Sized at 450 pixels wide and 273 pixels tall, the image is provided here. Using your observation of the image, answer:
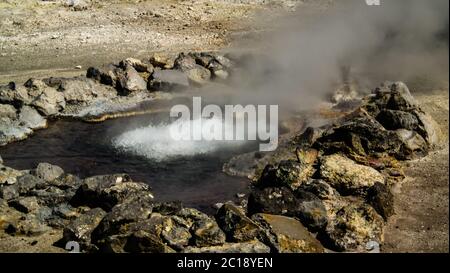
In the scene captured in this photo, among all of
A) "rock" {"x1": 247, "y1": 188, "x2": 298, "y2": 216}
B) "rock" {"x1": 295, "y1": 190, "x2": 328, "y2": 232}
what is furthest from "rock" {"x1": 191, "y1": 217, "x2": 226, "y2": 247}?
"rock" {"x1": 295, "y1": 190, "x2": 328, "y2": 232}

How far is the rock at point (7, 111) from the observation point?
1464cm

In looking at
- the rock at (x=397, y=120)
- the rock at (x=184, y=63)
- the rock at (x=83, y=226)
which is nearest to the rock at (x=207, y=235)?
the rock at (x=83, y=226)

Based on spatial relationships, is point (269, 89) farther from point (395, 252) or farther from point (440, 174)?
point (395, 252)

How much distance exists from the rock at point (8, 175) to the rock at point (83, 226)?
231 centimetres

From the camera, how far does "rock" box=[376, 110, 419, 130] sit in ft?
43.3

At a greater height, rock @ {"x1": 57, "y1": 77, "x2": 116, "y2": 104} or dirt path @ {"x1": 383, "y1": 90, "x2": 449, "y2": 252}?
rock @ {"x1": 57, "y1": 77, "x2": 116, "y2": 104}

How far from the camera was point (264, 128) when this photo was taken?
14.2 meters

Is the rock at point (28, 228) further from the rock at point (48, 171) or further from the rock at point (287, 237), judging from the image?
the rock at point (287, 237)

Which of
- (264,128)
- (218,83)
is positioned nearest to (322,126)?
(264,128)

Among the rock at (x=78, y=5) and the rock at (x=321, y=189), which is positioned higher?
the rock at (x=78, y=5)

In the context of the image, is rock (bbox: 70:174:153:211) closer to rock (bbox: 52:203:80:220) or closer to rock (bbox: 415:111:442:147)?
rock (bbox: 52:203:80:220)

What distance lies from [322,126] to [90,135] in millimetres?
5779

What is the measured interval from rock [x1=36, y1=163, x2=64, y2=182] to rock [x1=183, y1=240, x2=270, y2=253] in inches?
163

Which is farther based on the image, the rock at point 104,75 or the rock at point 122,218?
the rock at point 104,75
